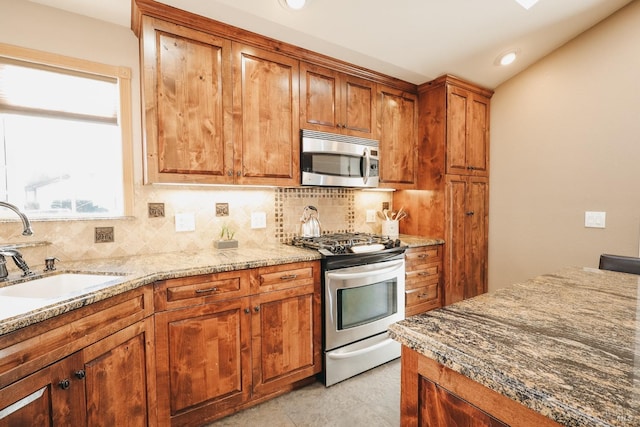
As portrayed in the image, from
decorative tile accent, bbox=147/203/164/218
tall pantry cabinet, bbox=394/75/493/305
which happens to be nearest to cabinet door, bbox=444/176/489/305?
tall pantry cabinet, bbox=394/75/493/305

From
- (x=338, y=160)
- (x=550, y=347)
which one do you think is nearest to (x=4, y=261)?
(x=338, y=160)

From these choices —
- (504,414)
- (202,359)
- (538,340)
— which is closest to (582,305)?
(538,340)

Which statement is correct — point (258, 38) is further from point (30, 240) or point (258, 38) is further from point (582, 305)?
point (582, 305)

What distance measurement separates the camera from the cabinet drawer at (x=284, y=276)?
6.02ft

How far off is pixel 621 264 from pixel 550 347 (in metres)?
1.46

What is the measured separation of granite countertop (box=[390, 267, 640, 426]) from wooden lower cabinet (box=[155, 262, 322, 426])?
114cm

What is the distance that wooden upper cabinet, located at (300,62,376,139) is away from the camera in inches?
91.7

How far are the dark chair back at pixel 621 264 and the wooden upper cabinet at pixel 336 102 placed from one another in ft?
5.95

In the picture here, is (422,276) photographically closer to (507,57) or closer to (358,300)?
(358,300)

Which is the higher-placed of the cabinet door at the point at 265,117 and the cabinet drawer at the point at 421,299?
the cabinet door at the point at 265,117

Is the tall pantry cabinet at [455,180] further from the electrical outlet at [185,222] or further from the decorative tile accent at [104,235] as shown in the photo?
the decorative tile accent at [104,235]

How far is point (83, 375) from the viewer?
45.6 inches

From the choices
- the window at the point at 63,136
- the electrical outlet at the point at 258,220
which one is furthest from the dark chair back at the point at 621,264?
the window at the point at 63,136

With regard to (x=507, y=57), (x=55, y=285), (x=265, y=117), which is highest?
(x=507, y=57)
